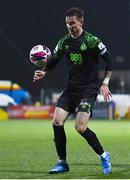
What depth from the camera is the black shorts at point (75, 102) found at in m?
7.44

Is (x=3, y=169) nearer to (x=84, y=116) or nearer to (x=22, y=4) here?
(x=84, y=116)

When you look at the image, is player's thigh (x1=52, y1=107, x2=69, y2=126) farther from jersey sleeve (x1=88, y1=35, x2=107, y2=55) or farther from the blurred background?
the blurred background

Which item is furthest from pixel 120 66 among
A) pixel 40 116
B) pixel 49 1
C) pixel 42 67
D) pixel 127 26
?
pixel 42 67

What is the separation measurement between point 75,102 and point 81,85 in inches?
9.3

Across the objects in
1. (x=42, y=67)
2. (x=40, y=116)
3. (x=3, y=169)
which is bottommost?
(x=40, y=116)

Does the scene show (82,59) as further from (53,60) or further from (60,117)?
(60,117)

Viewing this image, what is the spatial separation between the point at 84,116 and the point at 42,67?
3.45ft

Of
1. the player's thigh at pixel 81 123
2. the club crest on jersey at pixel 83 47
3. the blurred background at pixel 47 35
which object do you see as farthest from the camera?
A: the blurred background at pixel 47 35

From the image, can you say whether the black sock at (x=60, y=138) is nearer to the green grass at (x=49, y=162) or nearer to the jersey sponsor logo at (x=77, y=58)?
the green grass at (x=49, y=162)

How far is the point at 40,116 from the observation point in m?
30.0

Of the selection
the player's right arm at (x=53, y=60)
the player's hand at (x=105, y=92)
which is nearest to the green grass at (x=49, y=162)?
the player's hand at (x=105, y=92)

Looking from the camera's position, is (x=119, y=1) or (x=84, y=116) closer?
(x=84, y=116)

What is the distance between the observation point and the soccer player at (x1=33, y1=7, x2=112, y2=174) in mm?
7395

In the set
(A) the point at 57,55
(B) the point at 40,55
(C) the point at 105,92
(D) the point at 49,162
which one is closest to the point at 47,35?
(D) the point at 49,162
